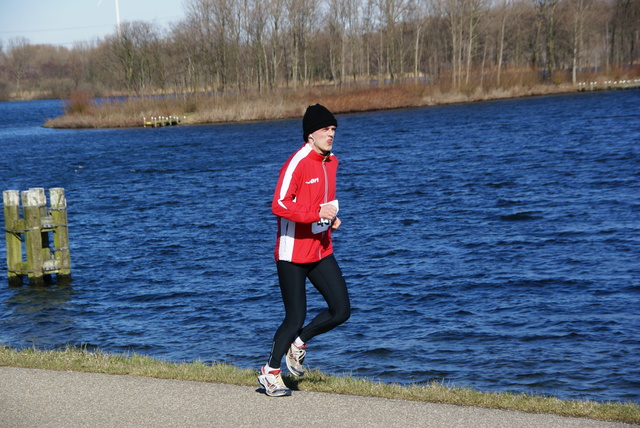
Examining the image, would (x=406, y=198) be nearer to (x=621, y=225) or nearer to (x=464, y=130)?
(x=621, y=225)

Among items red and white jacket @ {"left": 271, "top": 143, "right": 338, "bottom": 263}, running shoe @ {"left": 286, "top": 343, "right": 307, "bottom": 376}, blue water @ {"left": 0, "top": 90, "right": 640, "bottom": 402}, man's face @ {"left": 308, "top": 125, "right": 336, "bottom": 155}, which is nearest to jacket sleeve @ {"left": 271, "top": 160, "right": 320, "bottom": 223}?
red and white jacket @ {"left": 271, "top": 143, "right": 338, "bottom": 263}

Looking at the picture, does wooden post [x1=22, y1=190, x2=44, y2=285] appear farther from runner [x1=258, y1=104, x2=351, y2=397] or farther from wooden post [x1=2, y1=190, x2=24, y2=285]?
runner [x1=258, y1=104, x2=351, y2=397]

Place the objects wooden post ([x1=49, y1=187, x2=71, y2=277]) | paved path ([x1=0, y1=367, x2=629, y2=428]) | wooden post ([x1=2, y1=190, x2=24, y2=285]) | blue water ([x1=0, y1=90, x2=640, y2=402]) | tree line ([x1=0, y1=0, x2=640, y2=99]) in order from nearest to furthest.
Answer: paved path ([x1=0, y1=367, x2=629, y2=428]), blue water ([x1=0, y1=90, x2=640, y2=402]), wooden post ([x1=2, y1=190, x2=24, y2=285]), wooden post ([x1=49, y1=187, x2=71, y2=277]), tree line ([x1=0, y1=0, x2=640, y2=99])

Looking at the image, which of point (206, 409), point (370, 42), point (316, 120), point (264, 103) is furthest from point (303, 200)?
point (370, 42)

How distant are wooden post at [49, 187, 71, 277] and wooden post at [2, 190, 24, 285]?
0.64 metres

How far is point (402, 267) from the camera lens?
55.2ft

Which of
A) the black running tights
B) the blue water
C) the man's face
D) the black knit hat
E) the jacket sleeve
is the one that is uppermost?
the black knit hat

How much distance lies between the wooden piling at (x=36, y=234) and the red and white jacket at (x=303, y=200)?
963cm

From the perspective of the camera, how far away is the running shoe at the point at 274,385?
6.09 m

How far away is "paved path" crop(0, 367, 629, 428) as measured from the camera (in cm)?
552

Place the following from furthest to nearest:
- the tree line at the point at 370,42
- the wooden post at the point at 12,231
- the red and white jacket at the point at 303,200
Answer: the tree line at the point at 370,42 → the wooden post at the point at 12,231 → the red and white jacket at the point at 303,200

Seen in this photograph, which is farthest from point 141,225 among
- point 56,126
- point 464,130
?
point 56,126

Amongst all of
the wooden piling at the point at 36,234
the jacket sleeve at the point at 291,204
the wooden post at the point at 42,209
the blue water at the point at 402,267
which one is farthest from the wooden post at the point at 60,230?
the jacket sleeve at the point at 291,204

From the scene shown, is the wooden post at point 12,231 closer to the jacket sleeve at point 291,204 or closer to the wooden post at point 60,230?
the wooden post at point 60,230
